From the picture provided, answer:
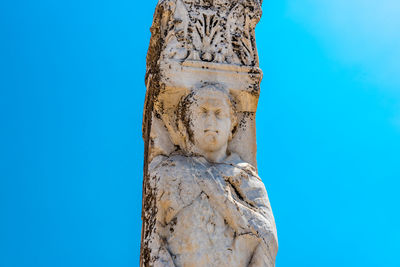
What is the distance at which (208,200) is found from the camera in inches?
187

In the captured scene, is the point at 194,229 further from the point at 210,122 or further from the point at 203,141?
the point at 210,122

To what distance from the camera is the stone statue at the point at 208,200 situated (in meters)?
4.55

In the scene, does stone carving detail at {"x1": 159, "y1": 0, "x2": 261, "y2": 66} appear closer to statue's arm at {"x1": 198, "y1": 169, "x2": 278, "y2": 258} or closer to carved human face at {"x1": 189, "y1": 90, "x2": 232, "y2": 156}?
carved human face at {"x1": 189, "y1": 90, "x2": 232, "y2": 156}

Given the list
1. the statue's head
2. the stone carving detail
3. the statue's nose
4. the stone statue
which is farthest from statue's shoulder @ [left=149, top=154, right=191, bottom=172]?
the stone carving detail

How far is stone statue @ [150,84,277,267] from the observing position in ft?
14.9

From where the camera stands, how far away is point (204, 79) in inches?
208

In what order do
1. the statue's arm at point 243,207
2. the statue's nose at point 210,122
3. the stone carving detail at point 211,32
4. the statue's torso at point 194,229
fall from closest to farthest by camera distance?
the statue's torso at point 194,229, the statue's arm at point 243,207, the statue's nose at point 210,122, the stone carving detail at point 211,32

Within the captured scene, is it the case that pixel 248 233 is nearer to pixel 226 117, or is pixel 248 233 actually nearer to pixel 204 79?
pixel 226 117

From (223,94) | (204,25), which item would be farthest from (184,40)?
(223,94)

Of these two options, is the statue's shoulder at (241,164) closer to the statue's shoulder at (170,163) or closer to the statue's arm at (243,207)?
the statue's arm at (243,207)

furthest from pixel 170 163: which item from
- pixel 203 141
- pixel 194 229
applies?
pixel 194 229

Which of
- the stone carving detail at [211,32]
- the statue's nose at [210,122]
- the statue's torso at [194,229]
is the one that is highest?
the stone carving detail at [211,32]

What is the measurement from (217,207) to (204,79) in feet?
4.16

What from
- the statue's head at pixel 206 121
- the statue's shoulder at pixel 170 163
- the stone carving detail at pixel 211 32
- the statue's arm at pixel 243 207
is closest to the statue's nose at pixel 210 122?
the statue's head at pixel 206 121
